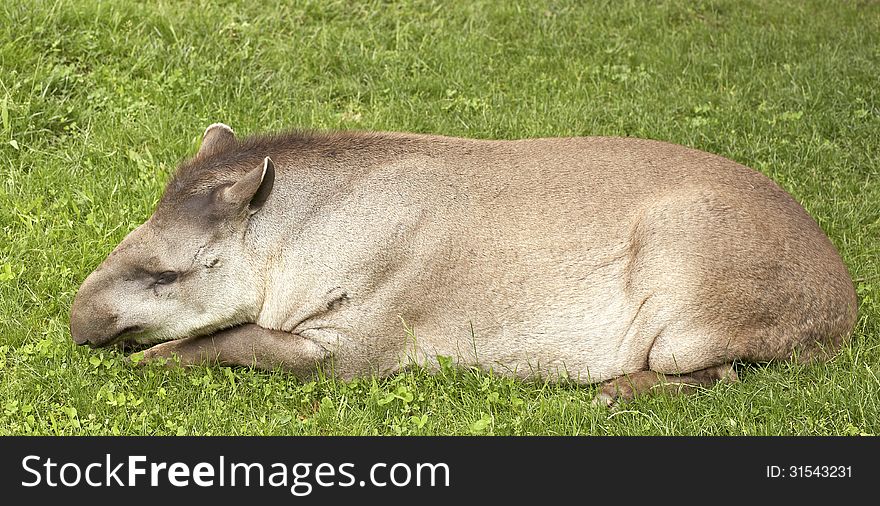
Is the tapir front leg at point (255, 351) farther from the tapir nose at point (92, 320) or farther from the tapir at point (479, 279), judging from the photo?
the tapir nose at point (92, 320)

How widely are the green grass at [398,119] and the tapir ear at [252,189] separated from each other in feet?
2.98

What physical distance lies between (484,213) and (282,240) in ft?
3.59

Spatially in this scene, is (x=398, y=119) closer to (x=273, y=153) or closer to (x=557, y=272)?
(x=273, y=153)

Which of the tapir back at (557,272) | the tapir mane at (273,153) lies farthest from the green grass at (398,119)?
the tapir mane at (273,153)

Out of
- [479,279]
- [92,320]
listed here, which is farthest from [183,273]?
[479,279]

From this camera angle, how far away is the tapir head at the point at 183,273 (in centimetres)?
618

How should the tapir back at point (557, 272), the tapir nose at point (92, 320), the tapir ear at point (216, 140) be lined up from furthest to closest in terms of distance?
the tapir ear at point (216, 140) → the tapir nose at point (92, 320) → the tapir back at point (557, 272)

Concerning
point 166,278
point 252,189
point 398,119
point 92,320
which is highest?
point 252,189

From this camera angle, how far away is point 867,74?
9.80 m

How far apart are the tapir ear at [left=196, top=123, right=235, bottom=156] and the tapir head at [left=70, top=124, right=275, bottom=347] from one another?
0.94 ft

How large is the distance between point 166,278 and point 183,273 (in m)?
0.10

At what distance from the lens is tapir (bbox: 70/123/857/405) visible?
19.9 feet

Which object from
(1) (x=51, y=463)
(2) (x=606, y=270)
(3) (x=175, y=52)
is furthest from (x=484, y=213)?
(3) (x=175, y=52)

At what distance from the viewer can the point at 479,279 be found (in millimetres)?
6227
